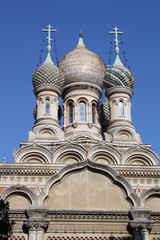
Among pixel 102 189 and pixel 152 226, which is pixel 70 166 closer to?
pixel 102 189

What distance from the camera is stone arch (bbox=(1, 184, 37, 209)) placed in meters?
13.5

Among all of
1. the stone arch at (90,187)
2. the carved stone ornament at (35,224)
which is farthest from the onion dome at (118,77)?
the carved stone ornament at (35,224)

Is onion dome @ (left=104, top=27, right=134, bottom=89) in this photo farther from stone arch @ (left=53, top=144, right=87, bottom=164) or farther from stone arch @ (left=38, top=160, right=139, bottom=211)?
stone arch @ (left=38, top=160, right=139, bottom=211)

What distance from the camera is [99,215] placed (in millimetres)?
13289

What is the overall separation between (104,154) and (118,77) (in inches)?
199

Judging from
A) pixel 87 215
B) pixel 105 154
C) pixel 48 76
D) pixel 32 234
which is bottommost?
pixel 32 234

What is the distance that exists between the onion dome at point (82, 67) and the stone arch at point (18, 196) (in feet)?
42.2

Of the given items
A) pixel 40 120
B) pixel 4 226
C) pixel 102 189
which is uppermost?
pixel 40 120

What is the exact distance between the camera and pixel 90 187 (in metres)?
13.7

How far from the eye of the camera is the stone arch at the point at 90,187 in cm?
1347

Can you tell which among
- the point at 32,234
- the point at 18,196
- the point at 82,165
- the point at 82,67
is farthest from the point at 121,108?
the point at 32,234

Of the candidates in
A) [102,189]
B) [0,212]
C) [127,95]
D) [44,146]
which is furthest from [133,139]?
[0,212]

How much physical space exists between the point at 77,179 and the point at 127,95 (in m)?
11.6

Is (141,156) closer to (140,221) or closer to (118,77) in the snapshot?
(118,77)
